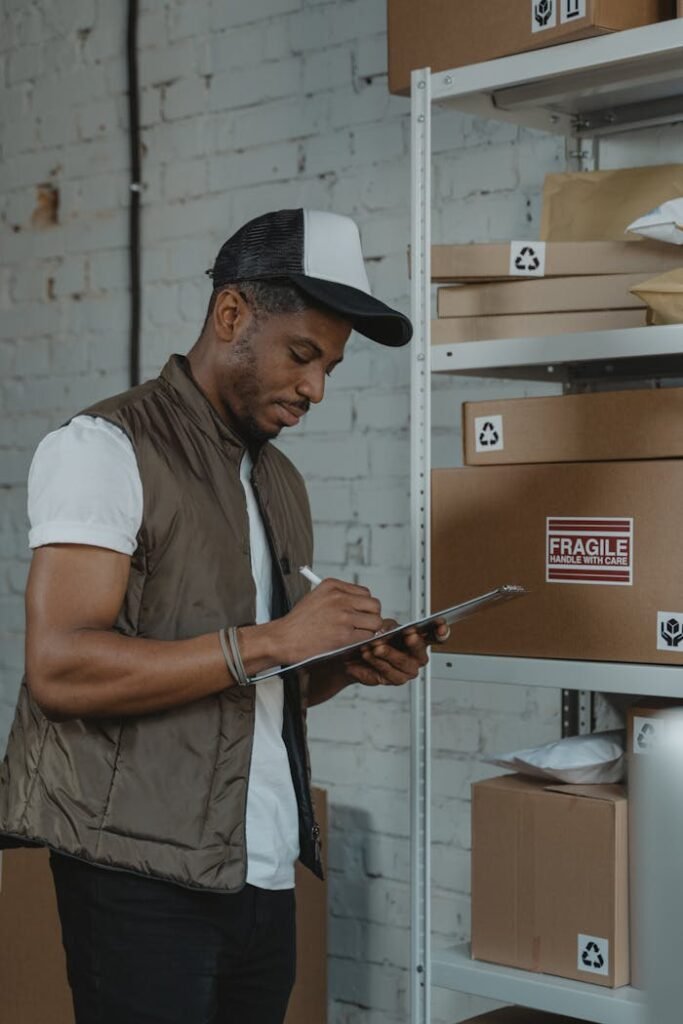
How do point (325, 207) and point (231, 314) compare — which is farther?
point (325, 207)

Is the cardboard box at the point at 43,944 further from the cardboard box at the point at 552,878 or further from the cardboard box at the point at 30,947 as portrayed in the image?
the cardboard box at the point at 552,878

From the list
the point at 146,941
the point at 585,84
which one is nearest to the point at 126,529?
the point at 146,941

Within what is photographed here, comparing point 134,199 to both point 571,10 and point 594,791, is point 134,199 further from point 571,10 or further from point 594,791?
point 594,791

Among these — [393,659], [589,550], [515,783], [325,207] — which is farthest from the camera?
[325,207]

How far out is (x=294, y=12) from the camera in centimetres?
285

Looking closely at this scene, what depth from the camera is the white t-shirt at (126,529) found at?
60.7 inches

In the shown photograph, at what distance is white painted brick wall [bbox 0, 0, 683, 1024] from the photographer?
2602mm

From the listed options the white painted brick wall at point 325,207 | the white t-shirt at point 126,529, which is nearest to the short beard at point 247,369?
the white t-shirt at point 126,529

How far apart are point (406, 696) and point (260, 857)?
101 centimetres

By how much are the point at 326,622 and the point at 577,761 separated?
0.54 meters

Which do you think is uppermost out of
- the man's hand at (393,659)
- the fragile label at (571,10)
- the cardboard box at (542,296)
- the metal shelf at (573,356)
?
the fragile label at (571,10)

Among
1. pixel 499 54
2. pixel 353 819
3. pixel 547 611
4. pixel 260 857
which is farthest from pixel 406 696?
pixel 499 54

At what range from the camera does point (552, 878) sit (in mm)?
1899

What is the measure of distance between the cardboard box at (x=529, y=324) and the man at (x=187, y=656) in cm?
22
